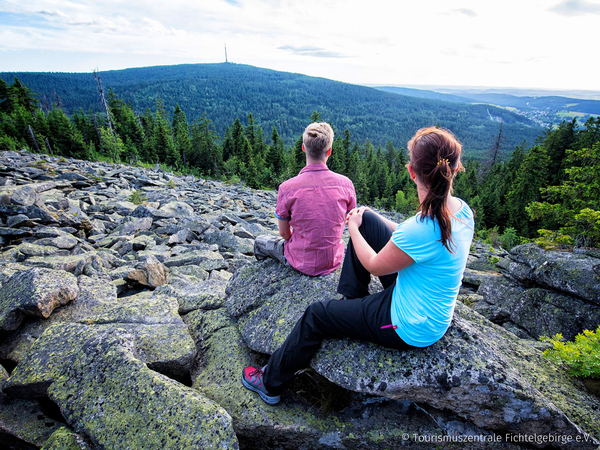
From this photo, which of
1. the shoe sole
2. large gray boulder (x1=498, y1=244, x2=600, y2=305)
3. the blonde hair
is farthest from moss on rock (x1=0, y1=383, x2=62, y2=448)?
large gray boulder (x1=498, y1=244, x2=600, y2=305)

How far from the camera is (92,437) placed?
2.59m

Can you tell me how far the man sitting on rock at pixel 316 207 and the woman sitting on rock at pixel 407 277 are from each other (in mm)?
586

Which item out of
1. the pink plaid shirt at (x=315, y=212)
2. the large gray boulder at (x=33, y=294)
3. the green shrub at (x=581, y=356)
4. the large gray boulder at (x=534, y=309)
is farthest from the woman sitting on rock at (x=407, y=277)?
the large gray boulder at (x=534, y=309)

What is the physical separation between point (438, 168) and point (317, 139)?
182 cm

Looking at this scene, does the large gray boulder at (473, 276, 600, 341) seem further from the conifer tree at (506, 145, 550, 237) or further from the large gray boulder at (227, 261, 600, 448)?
the conifer tree at (506, 145, 550, 237)

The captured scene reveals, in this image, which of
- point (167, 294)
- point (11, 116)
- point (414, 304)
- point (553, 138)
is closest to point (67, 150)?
point (11, 116)

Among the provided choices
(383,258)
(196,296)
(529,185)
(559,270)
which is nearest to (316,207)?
(383,258)

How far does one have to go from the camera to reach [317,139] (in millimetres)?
3793

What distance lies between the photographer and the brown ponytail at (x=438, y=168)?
236 centimetres

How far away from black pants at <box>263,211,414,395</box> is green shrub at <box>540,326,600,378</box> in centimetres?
209

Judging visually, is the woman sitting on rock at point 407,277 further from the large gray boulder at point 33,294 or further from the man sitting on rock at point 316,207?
the large gray boulder at point 33,294

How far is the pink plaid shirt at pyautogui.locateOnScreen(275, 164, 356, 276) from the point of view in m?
3.89

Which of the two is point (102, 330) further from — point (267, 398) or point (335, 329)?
point (335, 329)

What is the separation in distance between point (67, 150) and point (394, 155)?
81258 mm
